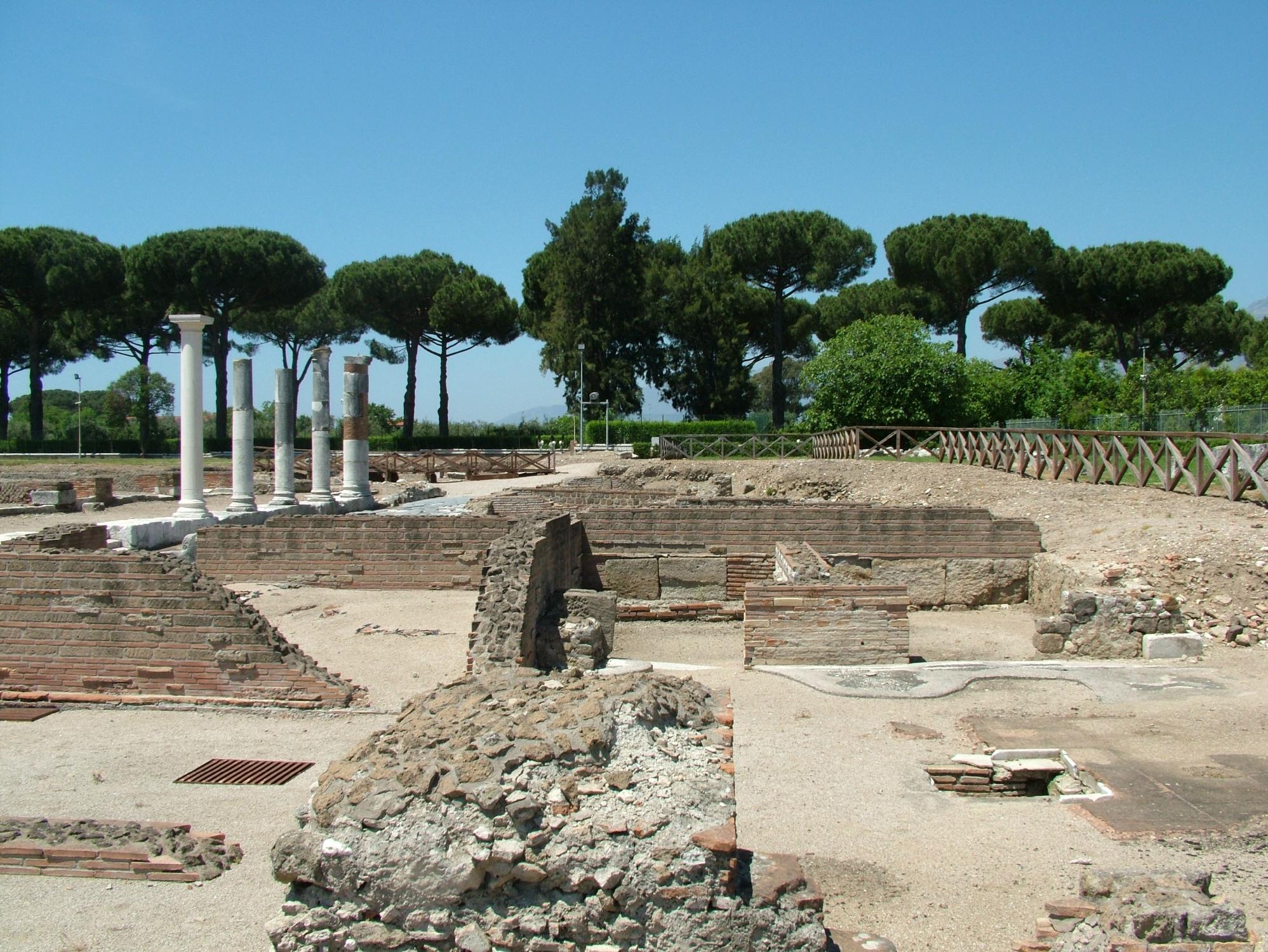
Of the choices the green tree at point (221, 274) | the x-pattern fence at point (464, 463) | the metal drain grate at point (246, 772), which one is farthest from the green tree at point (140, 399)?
the metal drain grate at point (246, 772)

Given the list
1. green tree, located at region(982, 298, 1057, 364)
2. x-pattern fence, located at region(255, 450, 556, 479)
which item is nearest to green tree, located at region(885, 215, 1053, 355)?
A: green tree, located at region(982, 298, 1057, 364)

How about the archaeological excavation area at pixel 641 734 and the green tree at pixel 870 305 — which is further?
the green tree at pixel 870 305

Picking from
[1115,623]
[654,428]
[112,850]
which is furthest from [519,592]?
[654,428]

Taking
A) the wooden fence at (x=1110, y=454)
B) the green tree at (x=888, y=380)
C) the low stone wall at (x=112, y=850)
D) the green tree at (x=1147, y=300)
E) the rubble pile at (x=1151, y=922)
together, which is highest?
the green tree at (x=1147, y=300)

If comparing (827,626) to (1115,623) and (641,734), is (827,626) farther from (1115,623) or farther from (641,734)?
(641,734)

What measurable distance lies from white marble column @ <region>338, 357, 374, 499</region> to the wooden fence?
601 inches

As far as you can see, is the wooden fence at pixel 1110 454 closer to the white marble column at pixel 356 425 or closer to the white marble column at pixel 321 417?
the white marble column at pixel 356 425

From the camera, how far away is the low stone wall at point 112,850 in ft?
16.3

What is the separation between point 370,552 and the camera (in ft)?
48.5

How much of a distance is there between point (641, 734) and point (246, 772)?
3.87 meters

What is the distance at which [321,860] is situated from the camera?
356 cm

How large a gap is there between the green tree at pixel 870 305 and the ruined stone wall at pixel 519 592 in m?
39.2

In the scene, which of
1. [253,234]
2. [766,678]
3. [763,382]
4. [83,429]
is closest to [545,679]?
[766,678]

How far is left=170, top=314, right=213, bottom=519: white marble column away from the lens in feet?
62.0
